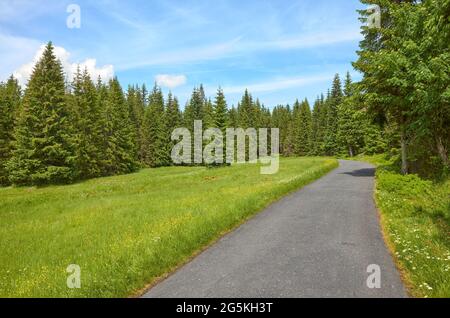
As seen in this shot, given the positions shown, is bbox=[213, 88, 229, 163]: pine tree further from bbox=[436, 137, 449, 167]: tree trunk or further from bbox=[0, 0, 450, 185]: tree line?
bbox=[436, 137, 449, 167]: tree trunk

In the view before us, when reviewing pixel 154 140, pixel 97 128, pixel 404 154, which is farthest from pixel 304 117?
pixel 404 154

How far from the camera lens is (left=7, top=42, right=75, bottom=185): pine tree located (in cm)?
4244

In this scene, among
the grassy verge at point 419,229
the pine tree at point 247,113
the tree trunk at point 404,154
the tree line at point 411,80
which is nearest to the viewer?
the grassy verge at point 419,229

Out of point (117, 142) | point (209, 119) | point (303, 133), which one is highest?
point (209, 119)

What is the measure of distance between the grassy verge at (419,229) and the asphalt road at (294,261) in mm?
349

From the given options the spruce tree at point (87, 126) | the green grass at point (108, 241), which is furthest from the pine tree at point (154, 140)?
the green grass at point (108, 241)

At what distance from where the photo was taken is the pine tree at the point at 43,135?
1671 inches

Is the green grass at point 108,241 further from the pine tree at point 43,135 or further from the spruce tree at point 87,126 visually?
the spruce tree at point 87,126

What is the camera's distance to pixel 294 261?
8.78 metres

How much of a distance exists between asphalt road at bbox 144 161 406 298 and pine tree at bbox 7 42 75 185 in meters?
36.7

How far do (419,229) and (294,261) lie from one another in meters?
4.86

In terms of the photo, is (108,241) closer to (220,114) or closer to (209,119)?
(220,114)

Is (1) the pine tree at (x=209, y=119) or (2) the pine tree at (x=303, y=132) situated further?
(2) the pine tree at (x=303, y=132)
